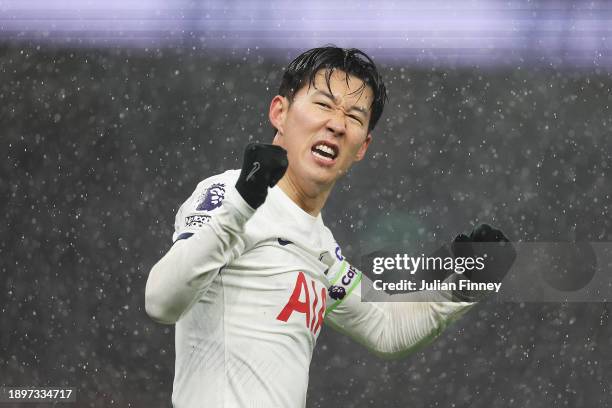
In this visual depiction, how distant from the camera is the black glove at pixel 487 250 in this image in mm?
1613

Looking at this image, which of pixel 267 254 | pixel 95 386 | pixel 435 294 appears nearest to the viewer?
pixel 267 254

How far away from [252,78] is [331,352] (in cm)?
100

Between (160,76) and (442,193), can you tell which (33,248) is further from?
(442,193)

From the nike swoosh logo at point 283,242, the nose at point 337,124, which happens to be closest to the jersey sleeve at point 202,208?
the nike swoosh logo at point 283,242

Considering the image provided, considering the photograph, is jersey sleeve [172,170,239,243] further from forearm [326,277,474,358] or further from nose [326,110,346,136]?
forearm [326,277,474,358]

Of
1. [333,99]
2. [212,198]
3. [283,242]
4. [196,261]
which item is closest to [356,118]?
[333,99]

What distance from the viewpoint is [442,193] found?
317cm

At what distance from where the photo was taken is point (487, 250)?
5.32ft

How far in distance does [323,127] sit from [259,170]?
1.24ft

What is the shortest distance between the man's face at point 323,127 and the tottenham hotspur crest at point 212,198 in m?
0.26

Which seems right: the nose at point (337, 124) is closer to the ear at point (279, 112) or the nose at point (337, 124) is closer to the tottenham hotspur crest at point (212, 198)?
the ear at point (279, 112)

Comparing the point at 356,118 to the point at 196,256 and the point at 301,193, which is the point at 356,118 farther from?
the point at 196,256

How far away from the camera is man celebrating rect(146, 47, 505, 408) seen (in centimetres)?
126

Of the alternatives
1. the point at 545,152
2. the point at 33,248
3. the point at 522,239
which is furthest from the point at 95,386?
the point at 545,152
